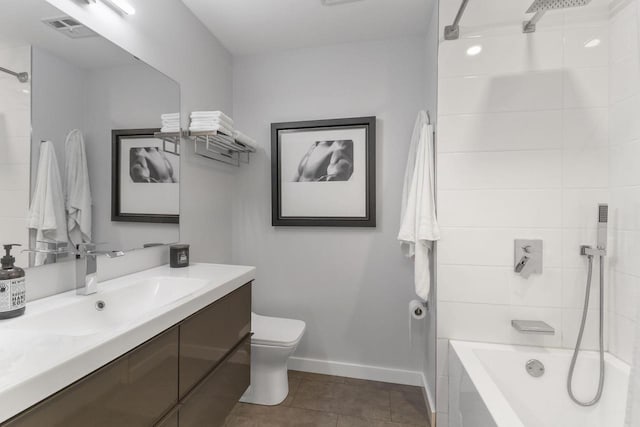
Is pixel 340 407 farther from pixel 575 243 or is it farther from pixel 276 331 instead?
pixel 575 243

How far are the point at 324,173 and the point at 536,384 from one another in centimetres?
168

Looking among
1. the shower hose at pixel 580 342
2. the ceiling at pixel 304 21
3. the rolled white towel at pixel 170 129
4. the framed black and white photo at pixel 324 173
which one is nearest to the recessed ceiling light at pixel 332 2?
the ceiling at pixel 304 21

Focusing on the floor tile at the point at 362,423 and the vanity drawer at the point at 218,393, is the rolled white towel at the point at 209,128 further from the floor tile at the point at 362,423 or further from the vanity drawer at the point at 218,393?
the floor tile at the point at 362,423

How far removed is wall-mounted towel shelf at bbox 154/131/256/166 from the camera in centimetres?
163

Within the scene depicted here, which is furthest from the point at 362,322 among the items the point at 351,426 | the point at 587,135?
the point at 587,135

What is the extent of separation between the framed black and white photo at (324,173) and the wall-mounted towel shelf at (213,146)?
274 mm

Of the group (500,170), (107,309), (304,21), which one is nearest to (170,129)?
(107,309)

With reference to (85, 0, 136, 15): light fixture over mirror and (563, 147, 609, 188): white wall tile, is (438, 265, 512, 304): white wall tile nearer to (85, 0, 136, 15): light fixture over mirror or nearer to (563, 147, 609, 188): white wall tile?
(563, 147, 609, 188): white wall tile

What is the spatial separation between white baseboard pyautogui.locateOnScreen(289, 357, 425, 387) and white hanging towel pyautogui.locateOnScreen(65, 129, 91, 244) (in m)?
1.69

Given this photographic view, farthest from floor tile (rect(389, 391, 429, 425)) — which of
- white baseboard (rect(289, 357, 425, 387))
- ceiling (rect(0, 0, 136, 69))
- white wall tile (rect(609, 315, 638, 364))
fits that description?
ceiling (rect(0, 0, 136, 69))

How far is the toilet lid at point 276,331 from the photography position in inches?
68.6

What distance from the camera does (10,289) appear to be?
86 cm

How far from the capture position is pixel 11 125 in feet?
3.08

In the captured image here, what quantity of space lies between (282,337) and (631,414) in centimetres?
147
